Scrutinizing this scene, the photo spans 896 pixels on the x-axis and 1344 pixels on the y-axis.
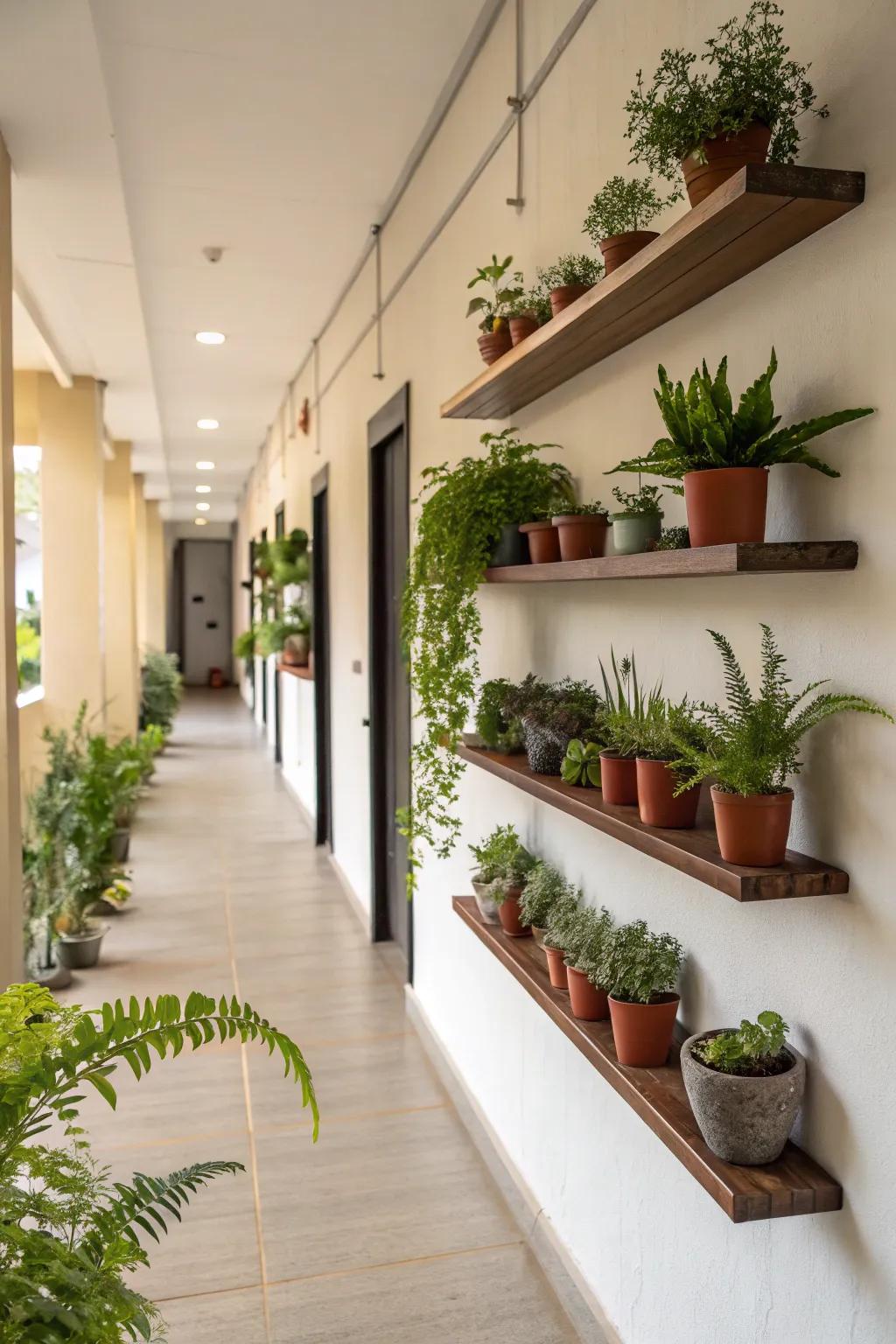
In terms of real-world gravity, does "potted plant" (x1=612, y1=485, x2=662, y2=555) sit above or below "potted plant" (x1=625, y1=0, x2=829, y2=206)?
below

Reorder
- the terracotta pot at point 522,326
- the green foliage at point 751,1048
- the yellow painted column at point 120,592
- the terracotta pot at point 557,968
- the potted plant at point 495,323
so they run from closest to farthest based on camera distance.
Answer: the green foliage at point 751,1048 < the terracotta pot at point 557,968 < the terracotta pot at point 522,326 < the potted plant at point 495,323 < the yellow painted column at point 120,592

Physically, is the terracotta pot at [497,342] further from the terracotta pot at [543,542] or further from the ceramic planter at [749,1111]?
the ceramic planter at [749,1111]

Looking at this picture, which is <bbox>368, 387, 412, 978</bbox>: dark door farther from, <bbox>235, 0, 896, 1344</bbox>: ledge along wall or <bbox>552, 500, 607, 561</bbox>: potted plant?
<bbox>552, 500, 607, 561</bbox>: potted plant

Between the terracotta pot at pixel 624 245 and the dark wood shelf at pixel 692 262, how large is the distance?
6cm

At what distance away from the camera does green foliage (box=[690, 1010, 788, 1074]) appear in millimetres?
1360

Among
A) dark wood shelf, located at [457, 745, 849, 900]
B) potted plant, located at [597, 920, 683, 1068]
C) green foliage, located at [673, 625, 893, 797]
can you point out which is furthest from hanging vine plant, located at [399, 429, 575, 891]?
potted plant, located at [597, 920, 683, 1068]

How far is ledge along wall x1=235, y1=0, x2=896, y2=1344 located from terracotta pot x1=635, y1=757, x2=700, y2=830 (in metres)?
0.16

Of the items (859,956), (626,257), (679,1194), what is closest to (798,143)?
(626,257)

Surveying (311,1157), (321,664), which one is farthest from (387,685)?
(311,1157)

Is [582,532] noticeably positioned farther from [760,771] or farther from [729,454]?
[760,771]

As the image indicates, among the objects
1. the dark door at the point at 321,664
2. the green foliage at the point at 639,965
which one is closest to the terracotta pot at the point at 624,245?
the green foliage at the point at 639,965

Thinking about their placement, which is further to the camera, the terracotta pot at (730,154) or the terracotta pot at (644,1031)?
the terracotta pot at (644,1031)

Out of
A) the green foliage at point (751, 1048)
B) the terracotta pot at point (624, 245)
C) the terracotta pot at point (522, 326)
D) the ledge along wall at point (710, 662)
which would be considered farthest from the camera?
the terracotta pot at point (522, 326)

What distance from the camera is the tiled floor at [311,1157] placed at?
7.05ft
